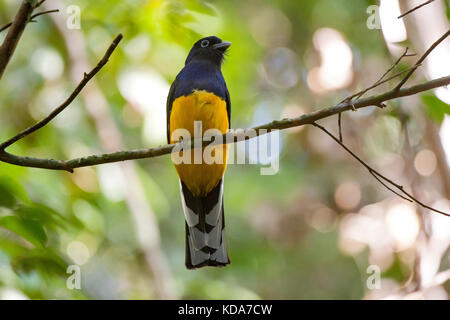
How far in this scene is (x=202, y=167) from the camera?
168 inches

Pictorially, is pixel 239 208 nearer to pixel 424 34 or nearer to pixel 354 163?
pixel 354 163

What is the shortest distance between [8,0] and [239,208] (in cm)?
374

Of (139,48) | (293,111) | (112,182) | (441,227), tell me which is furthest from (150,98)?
(293,111)

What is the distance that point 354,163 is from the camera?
826 centimetres

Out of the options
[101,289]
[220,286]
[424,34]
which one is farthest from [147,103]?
[101,289]

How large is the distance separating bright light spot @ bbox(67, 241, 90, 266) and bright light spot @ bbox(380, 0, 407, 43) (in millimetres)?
4050

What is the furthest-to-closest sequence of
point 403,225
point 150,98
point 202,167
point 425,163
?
point 403,225 < point 425,163 < point 150,98 < point 202,167

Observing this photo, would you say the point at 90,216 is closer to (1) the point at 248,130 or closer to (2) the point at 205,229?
(2) the point at 205,229

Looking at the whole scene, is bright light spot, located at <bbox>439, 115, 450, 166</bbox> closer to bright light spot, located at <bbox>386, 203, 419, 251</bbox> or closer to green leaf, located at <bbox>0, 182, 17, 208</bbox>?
bright light spot, located at <bbox>386, 203, 419, 251</bbox>

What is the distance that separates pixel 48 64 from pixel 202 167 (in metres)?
2.63

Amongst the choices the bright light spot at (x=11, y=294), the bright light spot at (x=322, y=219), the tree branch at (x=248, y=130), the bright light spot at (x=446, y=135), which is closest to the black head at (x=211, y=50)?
the bright light spot at (x=446, y=135)

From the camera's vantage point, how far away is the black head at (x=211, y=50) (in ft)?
15.7

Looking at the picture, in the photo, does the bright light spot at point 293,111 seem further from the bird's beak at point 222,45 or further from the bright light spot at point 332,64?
the bird's beak at point 222,45

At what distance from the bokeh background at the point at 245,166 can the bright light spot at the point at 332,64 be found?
0.08 ft
